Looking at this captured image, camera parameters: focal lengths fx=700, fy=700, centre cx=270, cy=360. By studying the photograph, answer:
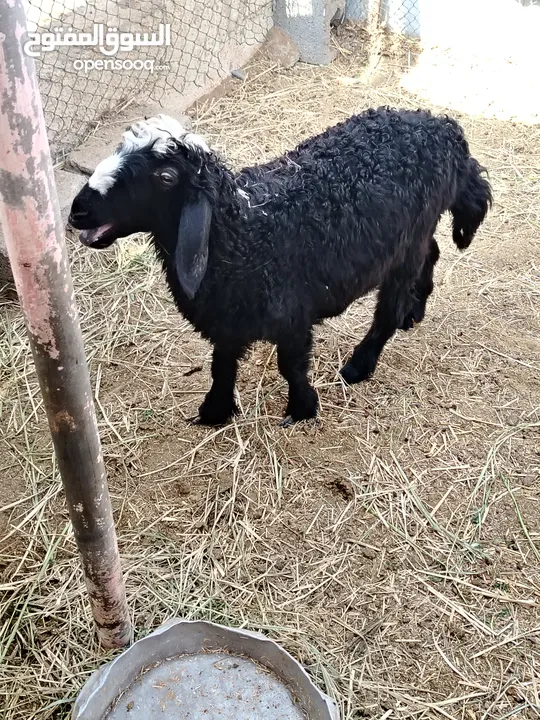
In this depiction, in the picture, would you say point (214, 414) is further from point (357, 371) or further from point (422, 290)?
point (422, 290)

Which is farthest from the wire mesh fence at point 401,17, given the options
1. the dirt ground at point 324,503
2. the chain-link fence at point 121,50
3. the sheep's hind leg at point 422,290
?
the sheep's hind leg at point 422,290

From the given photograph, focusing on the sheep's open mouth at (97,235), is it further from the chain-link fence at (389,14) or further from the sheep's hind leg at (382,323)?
the chain-link fence at (389,14)

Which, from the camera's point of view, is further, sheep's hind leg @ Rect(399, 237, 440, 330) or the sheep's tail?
sheep's hind leg @ Rect(399, 237, 440, 330)

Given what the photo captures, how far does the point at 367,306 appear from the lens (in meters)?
4.53

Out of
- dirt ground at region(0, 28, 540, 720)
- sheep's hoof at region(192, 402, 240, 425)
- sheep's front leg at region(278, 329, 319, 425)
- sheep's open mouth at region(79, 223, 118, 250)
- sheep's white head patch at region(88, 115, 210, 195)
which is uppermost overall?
sheep's white head patch at region(88, 115, 210, 195)

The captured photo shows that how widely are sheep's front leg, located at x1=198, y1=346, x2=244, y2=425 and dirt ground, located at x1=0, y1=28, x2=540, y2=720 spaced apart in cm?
9

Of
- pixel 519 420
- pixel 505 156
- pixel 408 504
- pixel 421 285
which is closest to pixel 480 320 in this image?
pixel 421 285

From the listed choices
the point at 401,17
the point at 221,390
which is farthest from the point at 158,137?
the point at 401,17

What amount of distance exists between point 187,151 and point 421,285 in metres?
1.83

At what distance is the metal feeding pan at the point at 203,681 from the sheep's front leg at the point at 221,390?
125 centimetres

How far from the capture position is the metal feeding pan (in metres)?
2.34

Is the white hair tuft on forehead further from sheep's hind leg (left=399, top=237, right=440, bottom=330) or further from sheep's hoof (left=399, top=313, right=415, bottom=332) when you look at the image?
sheep's hoof (left=399, top=313, right=415, bottom=332)

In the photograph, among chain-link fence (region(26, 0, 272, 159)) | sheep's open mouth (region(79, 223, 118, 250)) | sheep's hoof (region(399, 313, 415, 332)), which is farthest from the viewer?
chain-link fence (region(26, 0, 272, 159))

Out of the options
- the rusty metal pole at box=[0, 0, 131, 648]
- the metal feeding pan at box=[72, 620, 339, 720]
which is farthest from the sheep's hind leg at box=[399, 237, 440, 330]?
the rusty metal pole at box=[0, 0, 131, 648]
